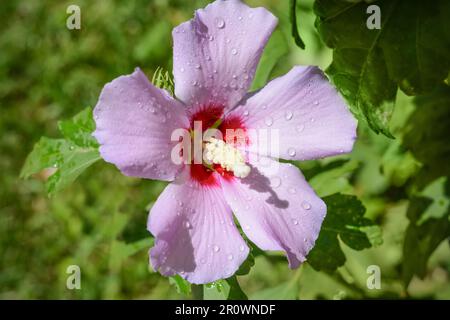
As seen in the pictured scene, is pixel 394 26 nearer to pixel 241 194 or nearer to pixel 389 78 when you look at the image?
pixel 389 78

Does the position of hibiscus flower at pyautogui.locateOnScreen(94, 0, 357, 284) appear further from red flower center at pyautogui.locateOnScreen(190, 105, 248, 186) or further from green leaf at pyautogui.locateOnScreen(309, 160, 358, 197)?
green leaf at pyautogui.locateOnScreen(309, 160, 358, 197)

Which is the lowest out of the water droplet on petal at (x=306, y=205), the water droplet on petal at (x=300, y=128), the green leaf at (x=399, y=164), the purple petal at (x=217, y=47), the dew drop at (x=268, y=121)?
the green leaf at (x=399, y=164)

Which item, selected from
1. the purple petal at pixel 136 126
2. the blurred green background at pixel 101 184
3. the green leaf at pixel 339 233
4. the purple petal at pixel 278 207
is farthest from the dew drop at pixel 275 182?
the blurred green background at pixel 101 184

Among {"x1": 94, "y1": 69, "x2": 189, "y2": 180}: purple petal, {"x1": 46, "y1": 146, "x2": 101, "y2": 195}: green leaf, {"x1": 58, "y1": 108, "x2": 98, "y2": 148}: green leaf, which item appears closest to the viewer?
{"x1": 94, "y1": 69, "x2": 189, "y2": 180}: purple petal

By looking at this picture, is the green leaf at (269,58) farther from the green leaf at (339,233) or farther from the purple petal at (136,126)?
the purple petal at (136,126)

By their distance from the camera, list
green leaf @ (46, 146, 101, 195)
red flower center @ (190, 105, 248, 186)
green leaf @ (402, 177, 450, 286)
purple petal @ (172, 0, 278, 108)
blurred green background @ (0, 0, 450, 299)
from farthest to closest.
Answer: blurred green background @ (0, 0, 450, 299) < green leaf @ (402, 177, 450, 286) < green leaf @ (46, 146, 101, 195) < red flower center @ (190, 105, 248, 186) < purple petal @ (172, 0, 278, 108)

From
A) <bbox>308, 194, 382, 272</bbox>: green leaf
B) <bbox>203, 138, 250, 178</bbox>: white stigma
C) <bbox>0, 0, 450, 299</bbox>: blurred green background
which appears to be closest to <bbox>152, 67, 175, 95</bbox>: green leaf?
<bbox>203, 138, 250, 178</bbox>: white stigma

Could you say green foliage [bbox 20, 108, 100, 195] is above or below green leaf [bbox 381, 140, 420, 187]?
above
